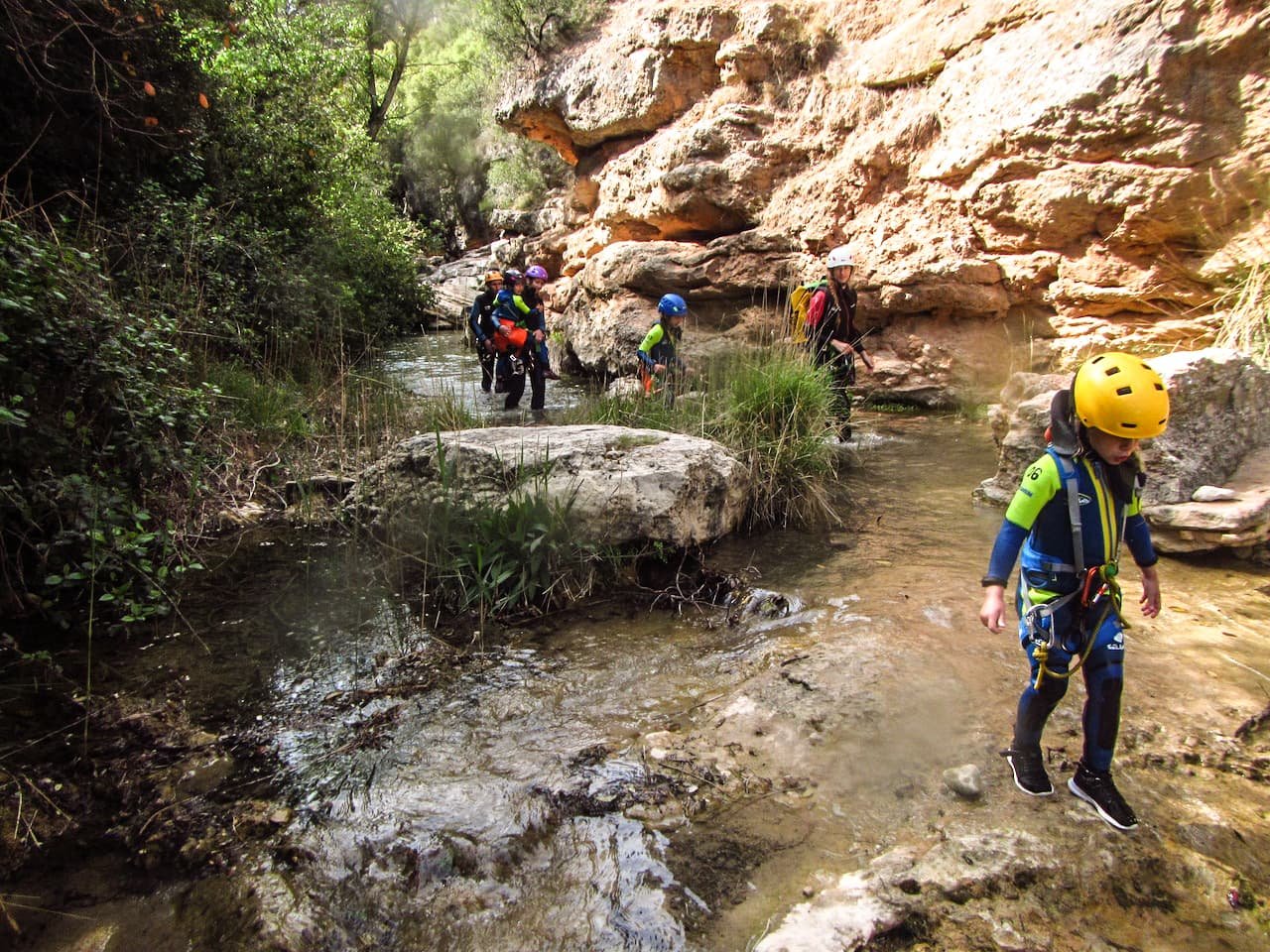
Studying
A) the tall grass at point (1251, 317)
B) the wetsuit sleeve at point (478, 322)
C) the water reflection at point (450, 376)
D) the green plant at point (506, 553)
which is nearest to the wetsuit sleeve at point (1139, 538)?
the green plant at point (506, 553)

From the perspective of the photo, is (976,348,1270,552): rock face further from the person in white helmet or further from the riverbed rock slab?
the riverbed rock slab

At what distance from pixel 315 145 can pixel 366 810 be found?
9.41 metres

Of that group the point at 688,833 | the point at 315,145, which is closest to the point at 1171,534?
the point at 688,833

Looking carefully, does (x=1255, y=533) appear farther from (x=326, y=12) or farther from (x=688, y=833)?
(x=326, y=12)

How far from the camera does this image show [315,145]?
30.5ft

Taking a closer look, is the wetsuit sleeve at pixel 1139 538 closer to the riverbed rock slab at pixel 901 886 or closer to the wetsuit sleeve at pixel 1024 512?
the wetsuit sleeve at pixel 1024 512

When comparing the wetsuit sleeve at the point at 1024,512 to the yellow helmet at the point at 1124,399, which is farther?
the wetsuit sleeve at the point at 1024,512

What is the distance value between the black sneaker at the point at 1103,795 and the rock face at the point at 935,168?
5.30 meters

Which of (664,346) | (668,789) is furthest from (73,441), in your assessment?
(664,346)

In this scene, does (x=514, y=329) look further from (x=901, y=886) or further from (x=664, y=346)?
(x=901, y=886)

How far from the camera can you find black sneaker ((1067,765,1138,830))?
215 centimetres

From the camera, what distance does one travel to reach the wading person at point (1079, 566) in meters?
2.26

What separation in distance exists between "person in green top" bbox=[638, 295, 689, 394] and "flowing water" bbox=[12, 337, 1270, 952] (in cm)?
282

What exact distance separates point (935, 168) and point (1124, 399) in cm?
828
